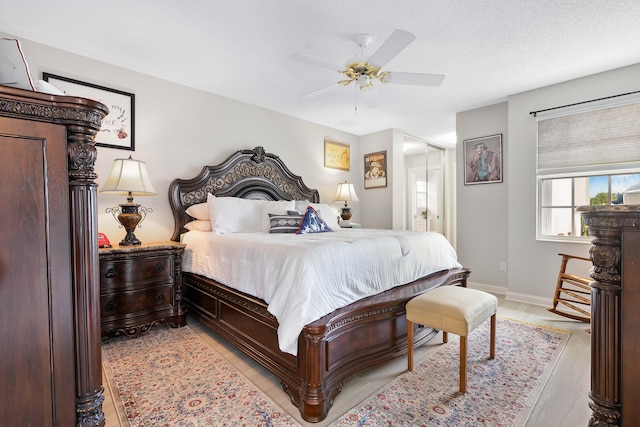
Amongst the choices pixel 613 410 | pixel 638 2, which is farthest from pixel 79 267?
pixel 638 2

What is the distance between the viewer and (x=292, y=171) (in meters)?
4.55

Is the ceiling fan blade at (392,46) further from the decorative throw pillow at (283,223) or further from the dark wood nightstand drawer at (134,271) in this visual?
the dark wood nightstand drawer at (134,271)

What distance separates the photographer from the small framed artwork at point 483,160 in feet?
13.2

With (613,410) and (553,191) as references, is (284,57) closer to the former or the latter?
(613,410)

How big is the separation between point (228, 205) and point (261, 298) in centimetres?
142

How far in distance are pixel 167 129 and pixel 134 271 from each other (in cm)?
161

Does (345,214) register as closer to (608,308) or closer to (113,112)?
(113,112)

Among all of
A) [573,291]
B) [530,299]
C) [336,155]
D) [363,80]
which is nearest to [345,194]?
[336,155]

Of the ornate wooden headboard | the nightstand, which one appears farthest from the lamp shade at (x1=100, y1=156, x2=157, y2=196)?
the ornate wooden headboard

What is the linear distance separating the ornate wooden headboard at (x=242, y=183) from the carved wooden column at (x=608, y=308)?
3364mm

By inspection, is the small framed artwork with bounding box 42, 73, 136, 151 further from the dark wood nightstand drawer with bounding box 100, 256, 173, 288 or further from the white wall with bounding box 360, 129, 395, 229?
the white wall with bounding box 360, 129, 395, 229

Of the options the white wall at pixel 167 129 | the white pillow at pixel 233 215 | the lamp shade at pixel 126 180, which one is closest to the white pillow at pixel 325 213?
the white pillow at pixel 233 215

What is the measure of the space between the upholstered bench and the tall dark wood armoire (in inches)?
67.9

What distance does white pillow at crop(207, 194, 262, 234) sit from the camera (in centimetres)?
301
